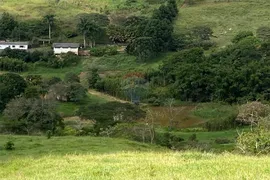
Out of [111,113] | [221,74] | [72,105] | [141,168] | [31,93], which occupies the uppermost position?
[141,168]

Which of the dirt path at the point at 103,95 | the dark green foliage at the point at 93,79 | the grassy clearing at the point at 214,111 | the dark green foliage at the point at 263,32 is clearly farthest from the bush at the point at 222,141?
the dark green foliage at the point at 263,32

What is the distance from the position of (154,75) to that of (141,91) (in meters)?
6.39

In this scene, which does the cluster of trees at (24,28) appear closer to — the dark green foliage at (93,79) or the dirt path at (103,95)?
the dark green foliage at (93,79)

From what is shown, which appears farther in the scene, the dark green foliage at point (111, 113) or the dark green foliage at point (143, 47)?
the dark green foliage at point (143, 47)

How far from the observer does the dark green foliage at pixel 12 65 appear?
3029 inches

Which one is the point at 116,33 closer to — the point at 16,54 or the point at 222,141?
the point at 16,54

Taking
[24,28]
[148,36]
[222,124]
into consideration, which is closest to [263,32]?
[148,36]

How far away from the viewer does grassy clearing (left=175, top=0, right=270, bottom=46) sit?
92.3 metres

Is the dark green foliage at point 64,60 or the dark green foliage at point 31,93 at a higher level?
the dark green foliage at point 64,60

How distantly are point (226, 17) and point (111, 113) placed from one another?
169ft

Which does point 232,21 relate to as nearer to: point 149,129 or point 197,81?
point 197,81

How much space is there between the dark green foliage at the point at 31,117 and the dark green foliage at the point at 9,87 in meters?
8.26

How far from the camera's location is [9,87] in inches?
2319

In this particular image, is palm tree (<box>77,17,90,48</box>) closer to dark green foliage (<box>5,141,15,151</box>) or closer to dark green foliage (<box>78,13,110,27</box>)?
dark green foliage (<box>78,13,110,27</box>)
